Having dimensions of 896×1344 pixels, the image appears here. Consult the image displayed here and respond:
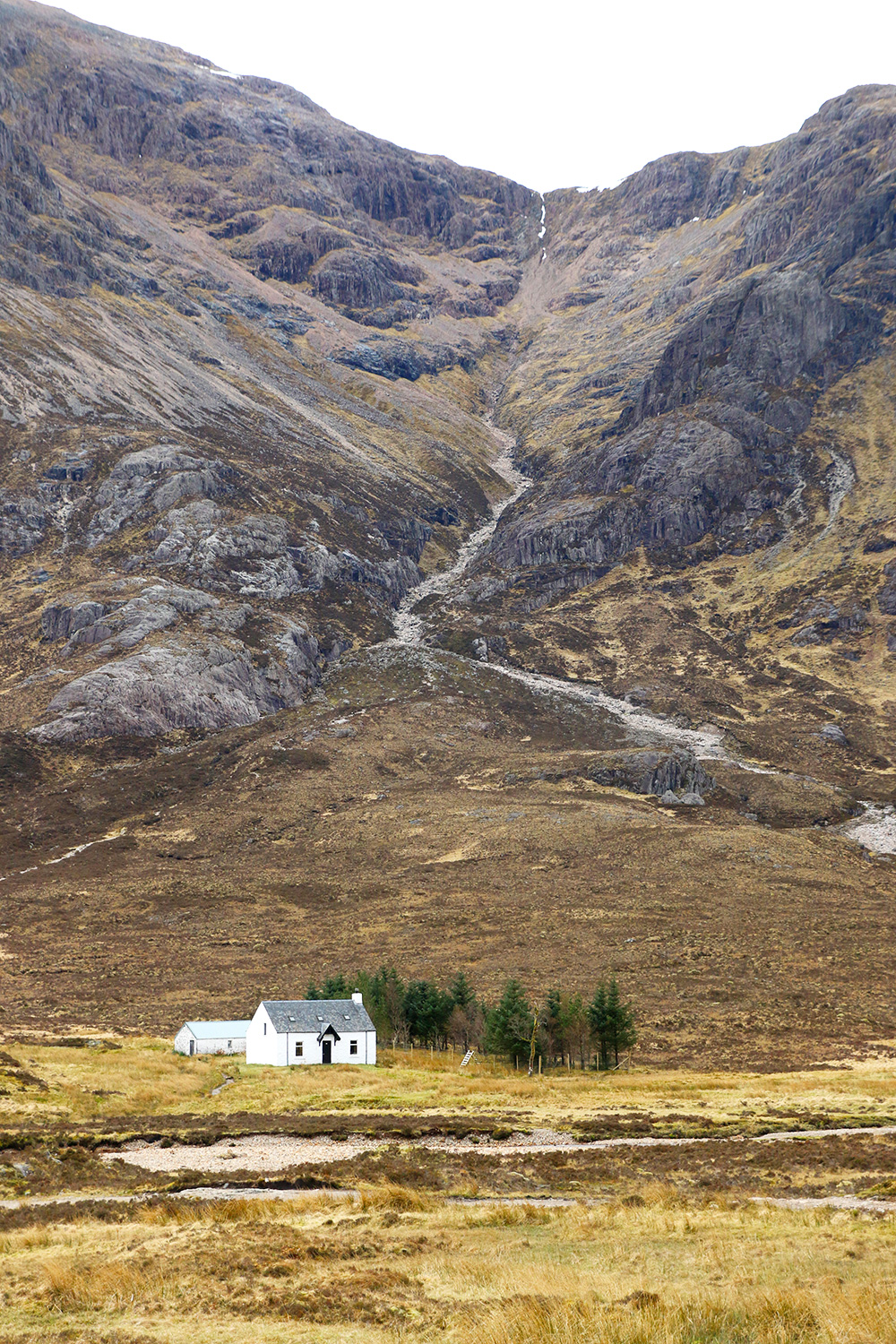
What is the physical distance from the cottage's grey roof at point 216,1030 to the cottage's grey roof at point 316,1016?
5423 millimetres

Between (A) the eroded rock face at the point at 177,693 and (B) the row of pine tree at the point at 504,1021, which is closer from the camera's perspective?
(B) the row of pine tree at the point at 504,1021

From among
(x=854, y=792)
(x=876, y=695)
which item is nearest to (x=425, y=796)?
(x=854, y=792)

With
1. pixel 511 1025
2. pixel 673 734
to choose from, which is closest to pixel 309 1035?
pixel 511 1025

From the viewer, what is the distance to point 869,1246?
16.2 m

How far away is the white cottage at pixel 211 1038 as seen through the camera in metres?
56.6

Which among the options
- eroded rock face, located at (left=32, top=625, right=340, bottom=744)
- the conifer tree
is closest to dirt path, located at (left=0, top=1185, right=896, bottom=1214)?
the conifer tree

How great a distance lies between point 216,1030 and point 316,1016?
22.6 feet

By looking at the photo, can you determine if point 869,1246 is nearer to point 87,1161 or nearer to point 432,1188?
point 432,1188

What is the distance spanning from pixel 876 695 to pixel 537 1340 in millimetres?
183065

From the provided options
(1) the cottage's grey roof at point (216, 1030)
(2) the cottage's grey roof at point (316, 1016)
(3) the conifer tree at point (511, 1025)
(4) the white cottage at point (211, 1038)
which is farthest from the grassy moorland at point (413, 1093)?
(2) the cottage's grey roof at point (316, 1016)

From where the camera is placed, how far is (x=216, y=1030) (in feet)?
190

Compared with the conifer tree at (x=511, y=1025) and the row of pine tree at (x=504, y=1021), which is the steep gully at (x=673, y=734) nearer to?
the row of pine tree at (x=504, y=1021)

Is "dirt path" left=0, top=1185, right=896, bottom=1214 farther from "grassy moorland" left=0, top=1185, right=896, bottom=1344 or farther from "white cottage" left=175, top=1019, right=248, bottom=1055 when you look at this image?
"white cottage" left=175, top=1019, right=248, bottom=1055

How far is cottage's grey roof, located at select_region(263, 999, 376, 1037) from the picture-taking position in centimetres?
5416
